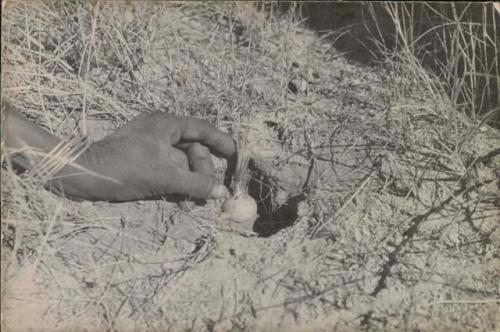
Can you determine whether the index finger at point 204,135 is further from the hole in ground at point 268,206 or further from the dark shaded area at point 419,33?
the dark shaded area at point 419,33

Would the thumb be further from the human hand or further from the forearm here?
the forearm

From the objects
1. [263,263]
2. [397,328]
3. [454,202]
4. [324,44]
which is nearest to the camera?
[397,328]

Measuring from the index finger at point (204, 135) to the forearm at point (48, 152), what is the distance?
0.39m

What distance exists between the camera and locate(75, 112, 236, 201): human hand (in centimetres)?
300

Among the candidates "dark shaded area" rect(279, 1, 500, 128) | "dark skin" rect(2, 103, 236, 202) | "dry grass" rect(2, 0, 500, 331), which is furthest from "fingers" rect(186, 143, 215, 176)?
"dark shaded area" rect(279, 1, 500, 128)

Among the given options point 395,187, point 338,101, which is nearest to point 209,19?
point 338,101

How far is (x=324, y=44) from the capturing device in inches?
159

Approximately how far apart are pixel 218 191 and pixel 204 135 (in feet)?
0.86

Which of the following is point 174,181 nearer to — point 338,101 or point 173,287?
point 173,287

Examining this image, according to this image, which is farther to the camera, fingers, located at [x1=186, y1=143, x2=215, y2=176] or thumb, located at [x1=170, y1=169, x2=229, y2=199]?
fingers, located at [x1=186, y1=143, x2=215, y2=176]

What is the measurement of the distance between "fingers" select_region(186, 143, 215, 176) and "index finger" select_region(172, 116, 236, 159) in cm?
3

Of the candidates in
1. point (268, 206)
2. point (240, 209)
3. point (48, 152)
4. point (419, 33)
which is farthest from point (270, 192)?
point (419, 33)

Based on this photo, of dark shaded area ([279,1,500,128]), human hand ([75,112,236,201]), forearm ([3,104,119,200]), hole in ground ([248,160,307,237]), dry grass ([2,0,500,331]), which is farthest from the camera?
dark shaded area ([279,1,500,128])

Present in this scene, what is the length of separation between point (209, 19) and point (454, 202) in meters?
1.88
